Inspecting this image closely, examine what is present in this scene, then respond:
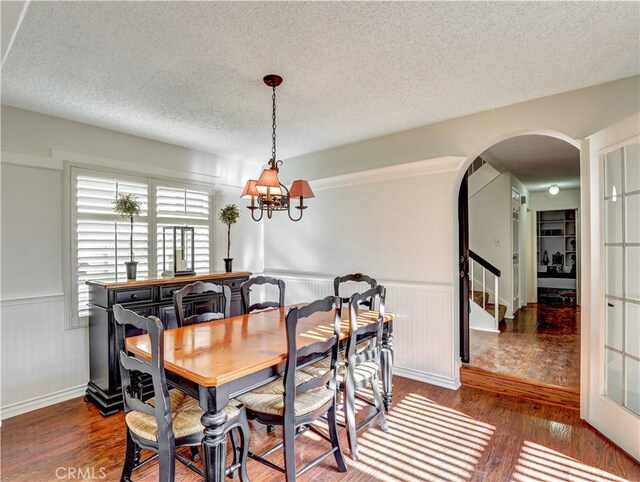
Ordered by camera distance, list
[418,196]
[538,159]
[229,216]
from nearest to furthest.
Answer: [418,196]
[229,216]
[538,159]

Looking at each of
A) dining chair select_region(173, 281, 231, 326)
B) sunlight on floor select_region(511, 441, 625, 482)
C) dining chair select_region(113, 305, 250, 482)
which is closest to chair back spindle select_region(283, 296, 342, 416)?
dining chair select_region(113, 305, 250, 482)

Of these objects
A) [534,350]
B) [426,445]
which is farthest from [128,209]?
[534,350]

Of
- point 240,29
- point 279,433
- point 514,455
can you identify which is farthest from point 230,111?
point 514,455

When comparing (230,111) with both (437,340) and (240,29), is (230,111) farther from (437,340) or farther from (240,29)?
(437,340)

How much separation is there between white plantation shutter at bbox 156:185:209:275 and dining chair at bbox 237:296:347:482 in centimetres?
240

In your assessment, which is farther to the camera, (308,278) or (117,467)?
(308,278)

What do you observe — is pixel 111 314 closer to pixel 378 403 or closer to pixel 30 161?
pixel 30 161

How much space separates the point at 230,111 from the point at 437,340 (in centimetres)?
292

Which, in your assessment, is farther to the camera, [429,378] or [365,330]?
[429,378]

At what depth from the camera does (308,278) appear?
14.6ft

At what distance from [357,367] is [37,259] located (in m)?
2.94

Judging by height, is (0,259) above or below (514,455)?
above

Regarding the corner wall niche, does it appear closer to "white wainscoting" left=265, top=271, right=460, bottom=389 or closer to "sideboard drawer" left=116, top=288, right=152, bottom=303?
"white wainscoting" left=265, top=271, right=460, bottom=389

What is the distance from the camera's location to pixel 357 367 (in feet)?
8.20
